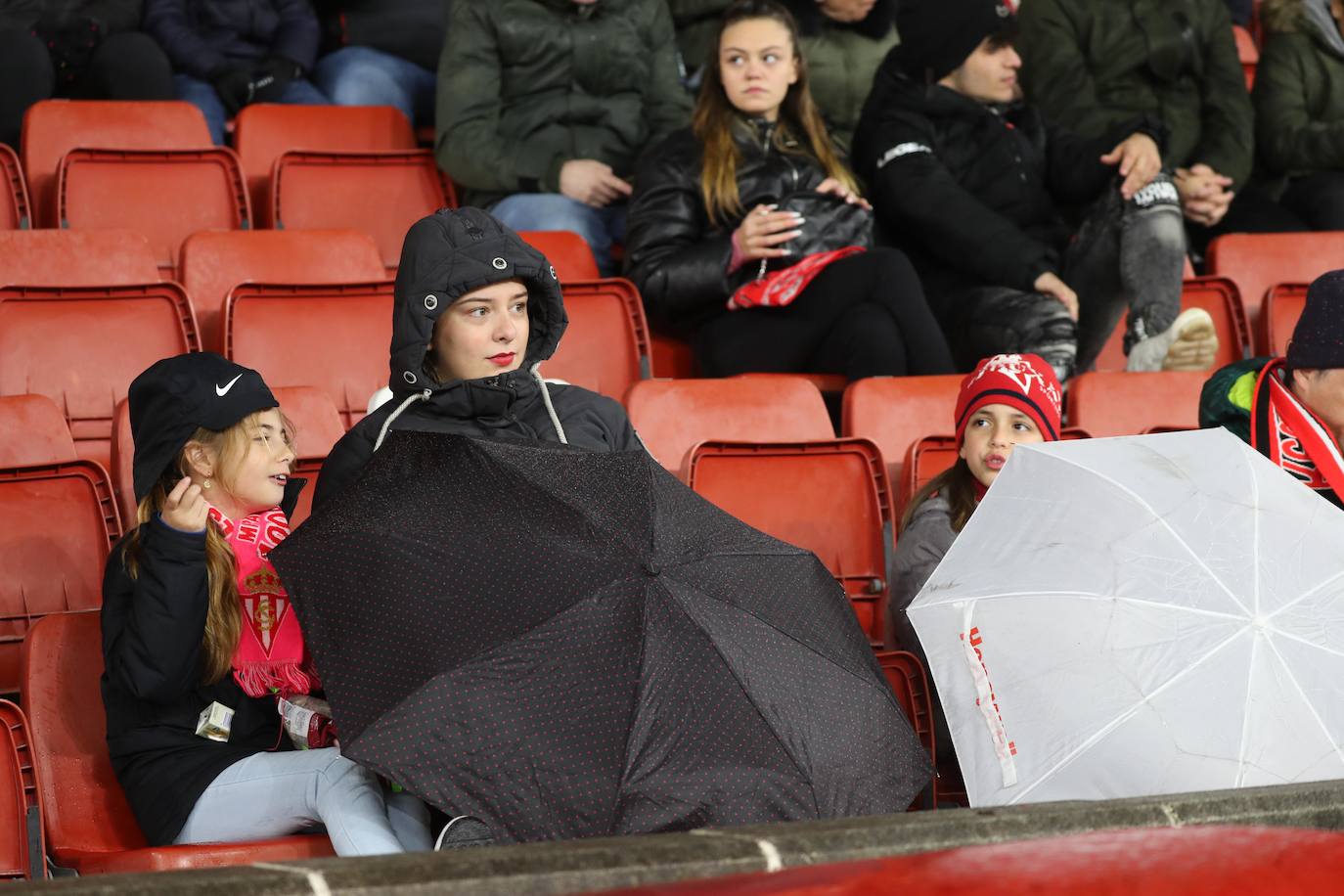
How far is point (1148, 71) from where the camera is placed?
18.0 feet

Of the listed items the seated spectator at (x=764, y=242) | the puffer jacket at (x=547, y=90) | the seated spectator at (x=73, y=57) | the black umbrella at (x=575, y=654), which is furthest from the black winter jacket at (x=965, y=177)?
the black umbrella at (x=575, y=654)

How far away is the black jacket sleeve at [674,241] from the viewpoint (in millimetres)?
4348

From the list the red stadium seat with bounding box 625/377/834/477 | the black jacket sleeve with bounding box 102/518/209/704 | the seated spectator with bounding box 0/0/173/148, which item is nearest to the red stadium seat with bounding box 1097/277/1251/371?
the red stadium seat with bounding box 625/377/834/477

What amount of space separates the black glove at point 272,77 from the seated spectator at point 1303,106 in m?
3.13

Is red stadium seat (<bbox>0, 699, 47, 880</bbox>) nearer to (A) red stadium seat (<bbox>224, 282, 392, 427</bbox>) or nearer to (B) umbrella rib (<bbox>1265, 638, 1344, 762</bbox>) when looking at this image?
(A) red stadium seat (<bbox>224, 282, 392, 427</bbox>)

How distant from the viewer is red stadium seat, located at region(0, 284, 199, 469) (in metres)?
3.66

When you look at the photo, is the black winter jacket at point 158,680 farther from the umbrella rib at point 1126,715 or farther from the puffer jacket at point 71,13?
the puffer jacket at point 71,13

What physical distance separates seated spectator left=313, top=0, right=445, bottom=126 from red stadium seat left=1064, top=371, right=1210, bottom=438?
2432mm

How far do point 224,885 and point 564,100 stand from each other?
378cm

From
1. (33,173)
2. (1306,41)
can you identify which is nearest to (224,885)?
(33,173)

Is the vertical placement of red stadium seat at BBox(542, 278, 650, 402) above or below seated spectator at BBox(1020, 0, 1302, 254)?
below

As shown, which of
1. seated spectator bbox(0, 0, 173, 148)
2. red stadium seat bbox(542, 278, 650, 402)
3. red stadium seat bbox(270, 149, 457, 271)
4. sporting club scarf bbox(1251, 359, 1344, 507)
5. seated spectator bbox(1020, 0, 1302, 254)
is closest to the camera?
sporting club scarf bbox(1251, 359, 1344, 507)

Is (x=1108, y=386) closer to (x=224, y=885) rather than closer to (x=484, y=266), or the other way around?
(x=484, y=266)

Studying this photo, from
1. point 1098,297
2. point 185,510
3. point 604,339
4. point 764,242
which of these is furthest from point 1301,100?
point 185,510
